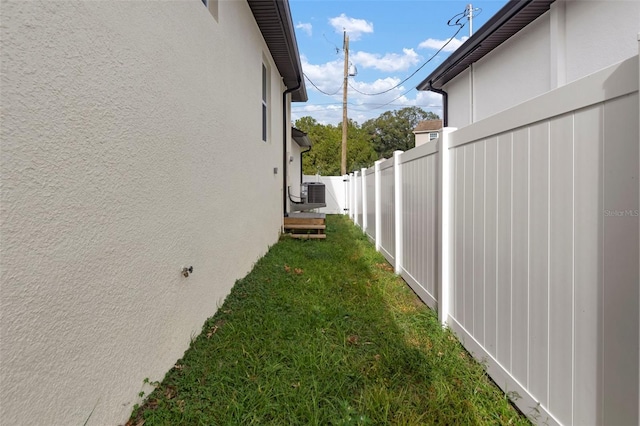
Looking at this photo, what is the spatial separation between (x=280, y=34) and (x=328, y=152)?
82.6 feet

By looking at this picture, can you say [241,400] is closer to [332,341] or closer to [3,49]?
[332,341]

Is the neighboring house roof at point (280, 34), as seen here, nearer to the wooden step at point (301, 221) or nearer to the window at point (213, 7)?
the window at point (213, 7)

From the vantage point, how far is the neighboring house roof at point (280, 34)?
15.5ft

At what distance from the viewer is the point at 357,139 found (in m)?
35.6

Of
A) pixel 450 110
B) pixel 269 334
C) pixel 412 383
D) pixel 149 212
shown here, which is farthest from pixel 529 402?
pixel 450 110

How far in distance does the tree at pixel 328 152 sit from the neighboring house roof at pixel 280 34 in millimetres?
20966

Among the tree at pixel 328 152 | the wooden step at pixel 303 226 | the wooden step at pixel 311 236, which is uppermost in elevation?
the tree at pixel 328 152

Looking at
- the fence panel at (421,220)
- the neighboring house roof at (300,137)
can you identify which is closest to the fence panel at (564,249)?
the fence panel at (421,220)

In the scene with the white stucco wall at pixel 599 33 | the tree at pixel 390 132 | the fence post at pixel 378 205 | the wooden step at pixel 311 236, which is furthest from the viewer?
the tree at pixel 390 132

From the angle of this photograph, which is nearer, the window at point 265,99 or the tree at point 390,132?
the window at point 265,99

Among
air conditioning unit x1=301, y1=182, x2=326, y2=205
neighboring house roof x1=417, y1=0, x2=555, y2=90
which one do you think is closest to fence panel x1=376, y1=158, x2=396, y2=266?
neighboring house roof x1=417, y1=0, x2=555, y2=90

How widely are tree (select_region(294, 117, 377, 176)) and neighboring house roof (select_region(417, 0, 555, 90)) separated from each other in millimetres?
20892

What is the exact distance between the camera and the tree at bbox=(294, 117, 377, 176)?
30.6m

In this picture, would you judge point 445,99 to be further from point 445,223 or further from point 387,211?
point 445,223
